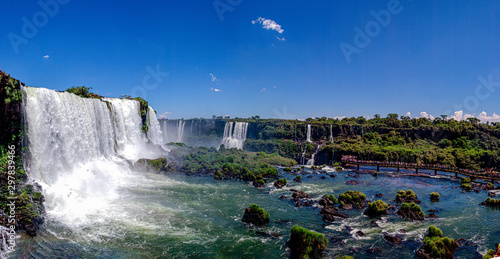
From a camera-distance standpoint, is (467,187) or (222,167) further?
(222,167)

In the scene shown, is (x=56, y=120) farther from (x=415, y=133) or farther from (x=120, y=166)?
(x=415, y=133)

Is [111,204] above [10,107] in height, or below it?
below

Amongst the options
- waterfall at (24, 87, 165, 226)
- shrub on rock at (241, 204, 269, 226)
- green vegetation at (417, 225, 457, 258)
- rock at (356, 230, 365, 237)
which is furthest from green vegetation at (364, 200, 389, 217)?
waterfall at (24, 87, 165, 226)

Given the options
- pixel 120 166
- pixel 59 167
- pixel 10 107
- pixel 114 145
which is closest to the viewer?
pixel 10 107

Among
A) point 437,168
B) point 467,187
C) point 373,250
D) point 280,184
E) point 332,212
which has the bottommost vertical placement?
point 373,250

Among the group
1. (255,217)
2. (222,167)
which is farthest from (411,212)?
(222,167)

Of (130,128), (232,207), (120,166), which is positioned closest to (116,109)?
(130,128)

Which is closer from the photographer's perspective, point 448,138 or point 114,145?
point 114,145

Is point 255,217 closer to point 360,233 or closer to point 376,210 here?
point 360,233

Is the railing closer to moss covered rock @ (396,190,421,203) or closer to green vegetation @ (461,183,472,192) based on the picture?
green vegetation @ (461,183,472,192)
